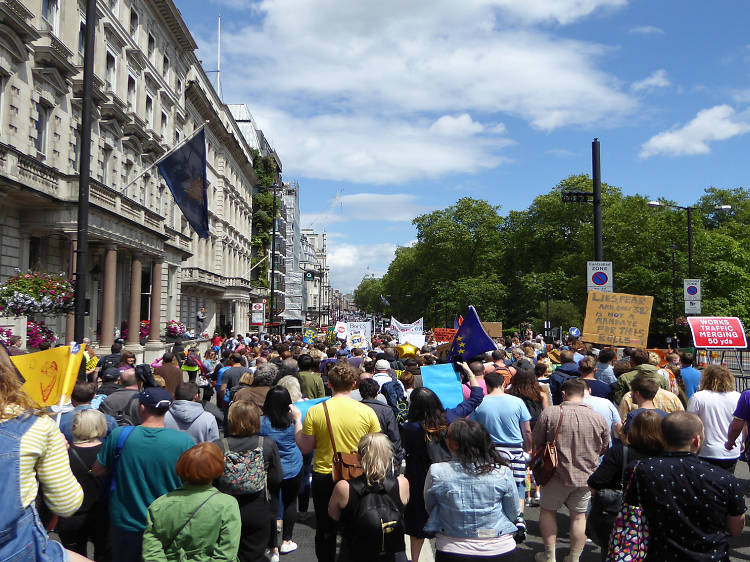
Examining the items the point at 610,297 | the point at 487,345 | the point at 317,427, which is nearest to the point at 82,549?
the point at 317,427

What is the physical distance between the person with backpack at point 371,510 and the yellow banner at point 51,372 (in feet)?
8.61

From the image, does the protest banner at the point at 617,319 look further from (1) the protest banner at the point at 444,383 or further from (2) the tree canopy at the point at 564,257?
(2) the tree canopy at the point at 564,257

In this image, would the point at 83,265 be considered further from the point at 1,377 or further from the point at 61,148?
the point at 61,148

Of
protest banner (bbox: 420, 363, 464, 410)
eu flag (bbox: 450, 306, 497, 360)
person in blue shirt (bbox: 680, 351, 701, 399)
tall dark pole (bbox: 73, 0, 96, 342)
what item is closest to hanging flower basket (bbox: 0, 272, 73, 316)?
tall dark pole (bbox: 73, 0, 96, 342)

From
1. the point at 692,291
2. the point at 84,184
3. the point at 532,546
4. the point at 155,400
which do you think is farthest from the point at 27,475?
the point at 692,291

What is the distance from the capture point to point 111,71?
26938mm

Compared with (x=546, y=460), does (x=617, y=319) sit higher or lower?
higher

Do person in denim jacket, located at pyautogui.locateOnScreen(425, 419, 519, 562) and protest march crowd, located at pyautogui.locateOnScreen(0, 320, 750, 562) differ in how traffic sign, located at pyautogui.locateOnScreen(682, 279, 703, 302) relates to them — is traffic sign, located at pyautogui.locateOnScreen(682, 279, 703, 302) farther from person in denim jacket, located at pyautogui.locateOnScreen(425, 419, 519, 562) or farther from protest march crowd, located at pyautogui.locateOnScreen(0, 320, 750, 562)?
person in denim jacket, located at pyautogui.locateOnScreen(425, 419, 519, 562)

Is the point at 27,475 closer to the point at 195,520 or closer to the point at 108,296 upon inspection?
the point at 195,520

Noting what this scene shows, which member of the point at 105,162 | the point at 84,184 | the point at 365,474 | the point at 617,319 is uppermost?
the point at 105,162

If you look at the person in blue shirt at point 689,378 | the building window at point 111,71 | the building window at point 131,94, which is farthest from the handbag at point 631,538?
the building window at point 131,94

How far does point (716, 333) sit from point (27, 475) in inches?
542

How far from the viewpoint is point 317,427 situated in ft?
17.0

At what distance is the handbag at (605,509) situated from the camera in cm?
435
